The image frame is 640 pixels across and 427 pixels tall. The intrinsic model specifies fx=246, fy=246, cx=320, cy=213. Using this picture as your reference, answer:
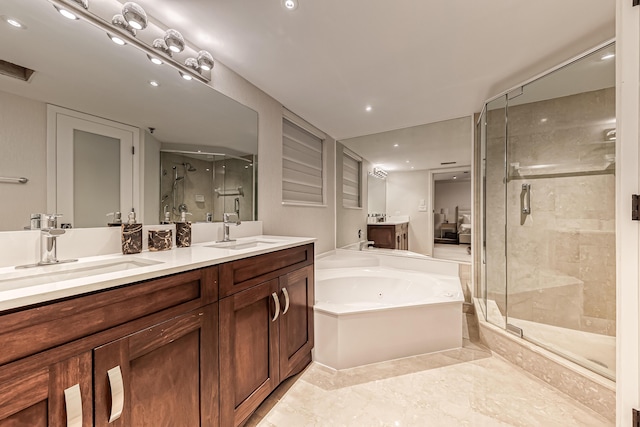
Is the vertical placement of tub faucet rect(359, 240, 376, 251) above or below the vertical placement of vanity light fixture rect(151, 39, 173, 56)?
below

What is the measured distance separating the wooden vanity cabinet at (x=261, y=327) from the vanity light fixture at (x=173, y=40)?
3.94 ft

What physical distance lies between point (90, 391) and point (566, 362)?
A: 2.40 meters

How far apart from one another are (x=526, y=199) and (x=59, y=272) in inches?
128

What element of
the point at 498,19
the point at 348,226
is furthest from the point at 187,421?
the point at 348,226

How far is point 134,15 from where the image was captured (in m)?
1.14

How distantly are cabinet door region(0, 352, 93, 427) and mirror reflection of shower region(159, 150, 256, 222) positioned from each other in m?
0.89

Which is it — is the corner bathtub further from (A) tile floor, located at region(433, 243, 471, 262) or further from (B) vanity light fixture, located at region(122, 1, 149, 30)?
(B) vanity light fixture, located at region(122, 1, 149, 30)

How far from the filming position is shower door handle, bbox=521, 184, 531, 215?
230 centimetres

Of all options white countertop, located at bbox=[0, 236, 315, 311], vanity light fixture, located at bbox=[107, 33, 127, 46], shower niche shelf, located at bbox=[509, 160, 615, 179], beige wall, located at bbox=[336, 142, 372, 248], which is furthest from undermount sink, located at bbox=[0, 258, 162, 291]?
shower niche shelf, located at bbox=[509, 160, 615, 179]

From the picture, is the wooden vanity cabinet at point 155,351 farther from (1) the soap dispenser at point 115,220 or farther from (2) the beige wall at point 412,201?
(2) the beige wall at point 412,201

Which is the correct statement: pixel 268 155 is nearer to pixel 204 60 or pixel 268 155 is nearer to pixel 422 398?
pixel 204 60

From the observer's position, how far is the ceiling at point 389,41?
1.29 metres

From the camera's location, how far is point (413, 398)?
4.90 ft

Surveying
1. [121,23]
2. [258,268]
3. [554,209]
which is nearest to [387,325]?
[258,268]
